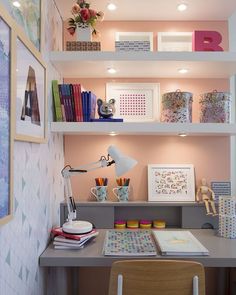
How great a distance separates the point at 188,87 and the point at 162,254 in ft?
3.66

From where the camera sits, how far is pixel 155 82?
6.66 ft

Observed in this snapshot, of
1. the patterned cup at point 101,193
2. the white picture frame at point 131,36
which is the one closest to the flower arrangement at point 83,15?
the white picture frame at point 131,36

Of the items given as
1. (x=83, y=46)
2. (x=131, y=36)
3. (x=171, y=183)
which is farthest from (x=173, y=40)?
(x=171, y=183)

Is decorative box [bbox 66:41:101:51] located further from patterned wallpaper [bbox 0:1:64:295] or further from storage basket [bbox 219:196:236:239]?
storage basket [bbox 219:196:236:239]

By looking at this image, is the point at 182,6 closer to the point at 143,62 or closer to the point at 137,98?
the point at 143,62

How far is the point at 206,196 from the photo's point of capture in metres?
1.92

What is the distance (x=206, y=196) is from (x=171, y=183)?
0.23m

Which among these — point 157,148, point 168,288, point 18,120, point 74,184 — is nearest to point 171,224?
point 157,148

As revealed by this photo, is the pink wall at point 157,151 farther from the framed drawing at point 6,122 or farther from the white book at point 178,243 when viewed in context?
the framed drawing at point 6,122

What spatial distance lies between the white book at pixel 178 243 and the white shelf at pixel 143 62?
36.9 inches

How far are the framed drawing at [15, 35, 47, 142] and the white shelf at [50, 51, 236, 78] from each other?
29 centimetres

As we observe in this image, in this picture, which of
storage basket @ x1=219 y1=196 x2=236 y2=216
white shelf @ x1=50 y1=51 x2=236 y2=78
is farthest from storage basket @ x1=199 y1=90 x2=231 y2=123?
storage basket @ x1=219 y1=196 x2=236 y2=216

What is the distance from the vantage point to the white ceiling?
1793 millimetres

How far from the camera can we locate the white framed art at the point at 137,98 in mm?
1995
